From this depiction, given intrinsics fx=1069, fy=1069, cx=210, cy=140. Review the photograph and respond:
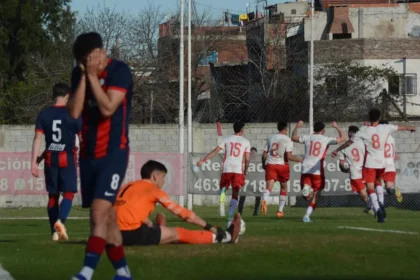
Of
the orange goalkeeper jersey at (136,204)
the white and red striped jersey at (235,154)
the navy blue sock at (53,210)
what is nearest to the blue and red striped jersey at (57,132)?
the navy blue sock at (53,210)

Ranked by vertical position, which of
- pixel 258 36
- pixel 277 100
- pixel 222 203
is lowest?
pixel 222 203

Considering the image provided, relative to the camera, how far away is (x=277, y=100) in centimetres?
3603

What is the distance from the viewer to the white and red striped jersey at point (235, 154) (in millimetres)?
20484

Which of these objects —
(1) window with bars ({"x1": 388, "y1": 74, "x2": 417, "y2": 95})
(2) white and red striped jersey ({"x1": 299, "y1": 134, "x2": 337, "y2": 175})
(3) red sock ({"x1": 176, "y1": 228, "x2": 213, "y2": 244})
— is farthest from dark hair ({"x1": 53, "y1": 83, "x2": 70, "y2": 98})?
(1) window with bars ({"x1": 388, "y1": 74, "x2": 417, "y2": 95})

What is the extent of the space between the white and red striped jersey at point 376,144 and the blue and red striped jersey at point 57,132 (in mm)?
6481

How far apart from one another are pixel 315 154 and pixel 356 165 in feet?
9.44

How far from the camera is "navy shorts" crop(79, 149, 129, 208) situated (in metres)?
7.63

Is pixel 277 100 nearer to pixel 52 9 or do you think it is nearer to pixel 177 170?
pixel 177 170

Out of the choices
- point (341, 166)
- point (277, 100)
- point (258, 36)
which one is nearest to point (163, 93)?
Answer: point (277, 100)

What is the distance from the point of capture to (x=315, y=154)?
19.6m

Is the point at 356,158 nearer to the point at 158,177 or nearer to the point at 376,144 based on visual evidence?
the point at 376,144

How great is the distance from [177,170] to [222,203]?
2.80 m

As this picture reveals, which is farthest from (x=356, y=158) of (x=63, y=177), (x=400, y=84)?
(x=400, y=84)

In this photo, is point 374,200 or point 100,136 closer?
point 100,136
